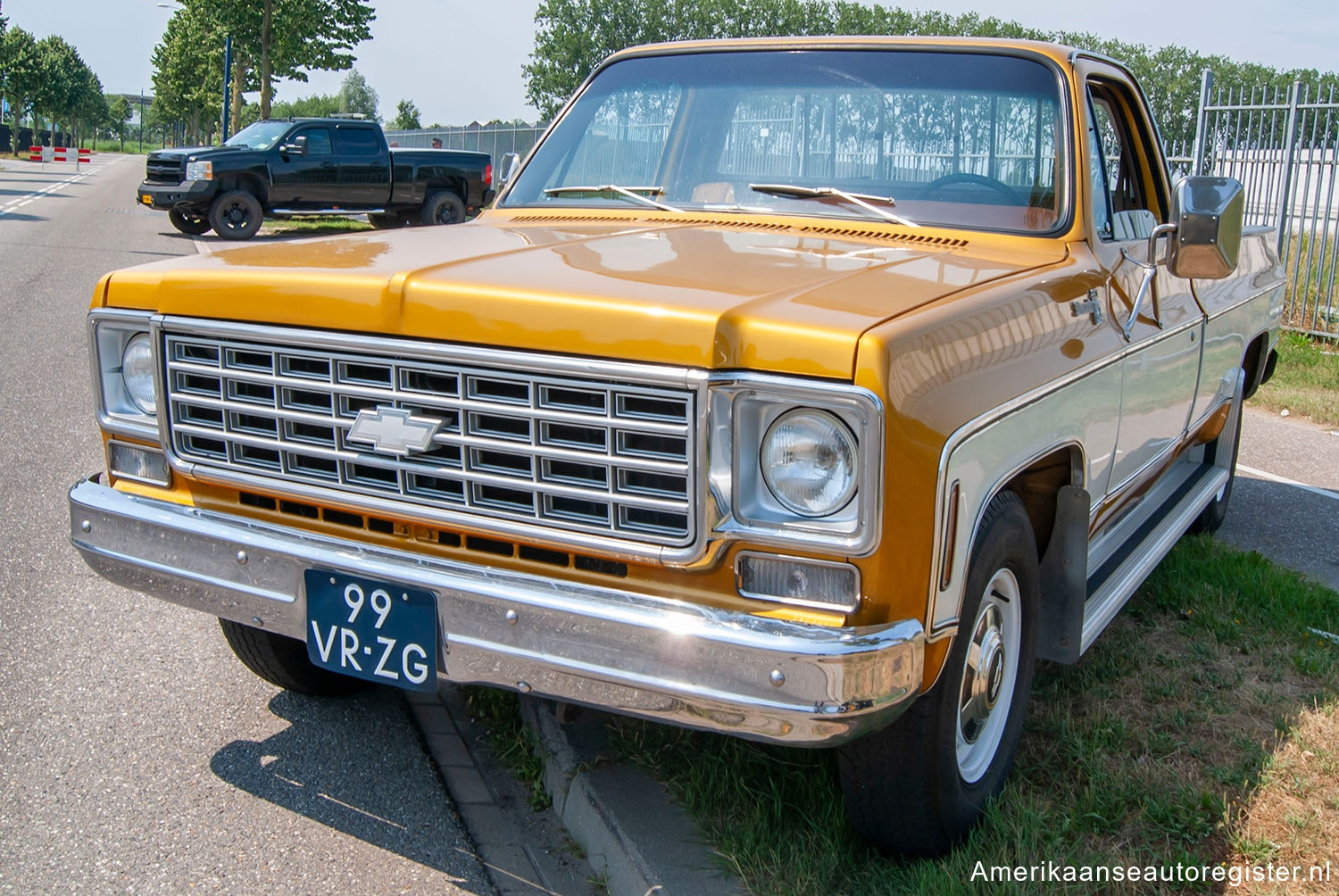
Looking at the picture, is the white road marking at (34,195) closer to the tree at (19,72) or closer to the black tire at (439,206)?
the black tire at (439,206)

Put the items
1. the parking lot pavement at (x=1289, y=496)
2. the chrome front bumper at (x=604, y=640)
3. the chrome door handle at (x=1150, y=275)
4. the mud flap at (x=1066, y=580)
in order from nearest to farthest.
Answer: the chrome front bumper at (x=604, y=640) < the mud flap at (x=1066, y=580) < the chrome door handle at (x=1150, y=275) < the parking lot pavement at (x=1289, y=496)

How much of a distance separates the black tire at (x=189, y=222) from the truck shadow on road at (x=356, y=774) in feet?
54.0

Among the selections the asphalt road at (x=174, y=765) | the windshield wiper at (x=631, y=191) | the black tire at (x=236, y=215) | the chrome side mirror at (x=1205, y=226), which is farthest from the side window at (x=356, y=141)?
the chrome side mirror at (x=1205, y=226)

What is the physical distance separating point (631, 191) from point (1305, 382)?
8.06 metres

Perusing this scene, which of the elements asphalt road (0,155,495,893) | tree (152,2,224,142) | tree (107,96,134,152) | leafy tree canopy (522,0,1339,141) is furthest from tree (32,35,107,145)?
asphalt road (0,155,495,893)

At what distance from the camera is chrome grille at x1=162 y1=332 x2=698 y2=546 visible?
2266 mm

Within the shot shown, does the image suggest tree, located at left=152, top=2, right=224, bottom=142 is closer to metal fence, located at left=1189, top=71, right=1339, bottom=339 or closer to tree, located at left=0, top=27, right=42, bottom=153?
tree, located at left=0, top=27, right=42, bottom=153

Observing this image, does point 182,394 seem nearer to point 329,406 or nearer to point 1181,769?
point 329,406

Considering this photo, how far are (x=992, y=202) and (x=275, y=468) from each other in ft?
6.87

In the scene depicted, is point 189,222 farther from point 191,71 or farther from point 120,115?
point 120,115

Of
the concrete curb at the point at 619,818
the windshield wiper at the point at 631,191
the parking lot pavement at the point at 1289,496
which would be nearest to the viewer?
the concrete curb at the point at 619,818

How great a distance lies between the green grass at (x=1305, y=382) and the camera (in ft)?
28.6

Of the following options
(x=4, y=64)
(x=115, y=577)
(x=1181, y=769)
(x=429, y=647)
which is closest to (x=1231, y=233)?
(x=1181, y=769)

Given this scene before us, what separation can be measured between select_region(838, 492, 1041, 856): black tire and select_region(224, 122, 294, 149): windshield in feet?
58.1
